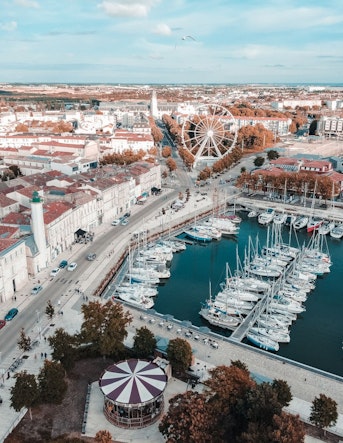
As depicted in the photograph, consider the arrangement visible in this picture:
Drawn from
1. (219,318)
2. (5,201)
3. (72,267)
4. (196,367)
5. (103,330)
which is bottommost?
(219,318)

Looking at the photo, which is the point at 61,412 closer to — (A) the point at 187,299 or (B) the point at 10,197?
(A) the point at 187,299

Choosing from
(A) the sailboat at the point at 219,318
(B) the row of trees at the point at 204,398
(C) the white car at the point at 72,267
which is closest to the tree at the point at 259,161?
(C) the white car at the point at 72,267

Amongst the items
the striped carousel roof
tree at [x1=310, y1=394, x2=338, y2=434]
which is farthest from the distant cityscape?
tree at [x1=310, y1=394, x2=338, y2=434]

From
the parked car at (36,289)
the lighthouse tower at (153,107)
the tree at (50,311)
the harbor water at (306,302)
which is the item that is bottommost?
the harbor water at (306,302)

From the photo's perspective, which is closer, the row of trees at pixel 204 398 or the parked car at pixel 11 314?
the row of trees at pixel 204 398

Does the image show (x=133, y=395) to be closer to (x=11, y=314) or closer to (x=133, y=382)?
(x=133, y=382)

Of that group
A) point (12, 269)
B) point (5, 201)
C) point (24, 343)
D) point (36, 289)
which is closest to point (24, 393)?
point (24, 343)

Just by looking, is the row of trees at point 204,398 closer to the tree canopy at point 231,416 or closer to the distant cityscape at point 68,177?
the tree canopy at point 231,416

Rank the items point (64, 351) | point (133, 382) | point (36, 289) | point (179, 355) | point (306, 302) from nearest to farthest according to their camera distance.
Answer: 1. point (133, 382)
2. point (179, 355)
3. point (64, 351)
4. point (36, 289)
5. point (306, 302)
